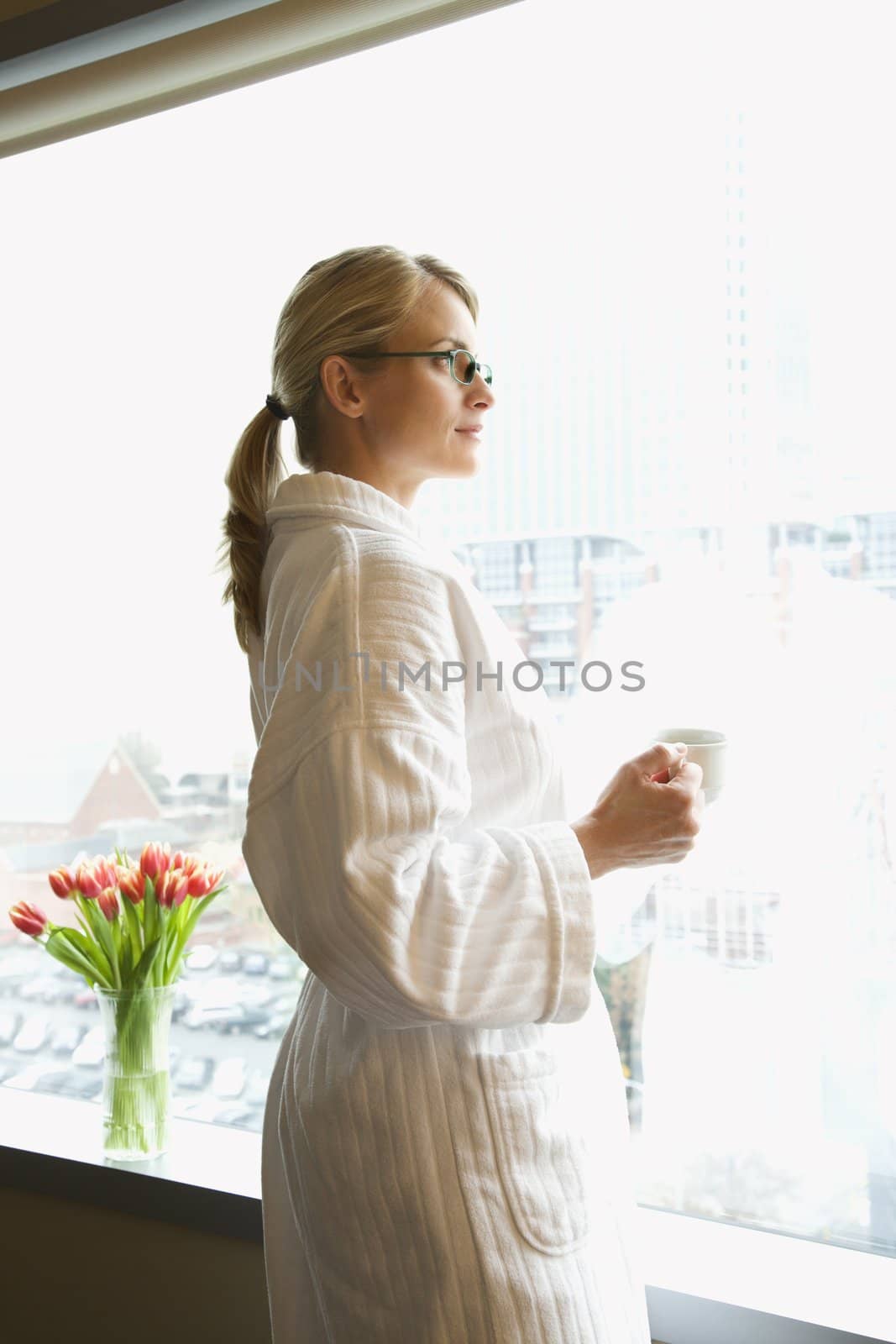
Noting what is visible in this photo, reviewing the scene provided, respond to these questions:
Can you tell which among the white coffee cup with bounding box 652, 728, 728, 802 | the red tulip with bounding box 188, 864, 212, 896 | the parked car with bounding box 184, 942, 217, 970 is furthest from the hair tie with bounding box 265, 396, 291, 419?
the parked car with bounding box 184, 942, 217, 970

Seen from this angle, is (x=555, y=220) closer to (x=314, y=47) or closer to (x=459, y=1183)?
(x=314, y=47)

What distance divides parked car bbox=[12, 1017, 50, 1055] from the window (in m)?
0.34

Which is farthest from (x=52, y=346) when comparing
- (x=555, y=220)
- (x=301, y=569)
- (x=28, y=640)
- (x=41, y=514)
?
(x=301, y=569)

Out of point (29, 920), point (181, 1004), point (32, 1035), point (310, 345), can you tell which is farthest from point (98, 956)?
point (310, 345)

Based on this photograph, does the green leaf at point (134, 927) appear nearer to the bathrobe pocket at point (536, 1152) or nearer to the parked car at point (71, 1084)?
the parked car at point (71, 1084)

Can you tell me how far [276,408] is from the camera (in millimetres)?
1246

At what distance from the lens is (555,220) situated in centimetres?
157

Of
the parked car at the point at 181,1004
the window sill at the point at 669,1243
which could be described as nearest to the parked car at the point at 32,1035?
the window sill at the point at 669,1243

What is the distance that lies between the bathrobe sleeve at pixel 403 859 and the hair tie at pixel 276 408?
331 millimetres

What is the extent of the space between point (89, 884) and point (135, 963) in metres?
0.15

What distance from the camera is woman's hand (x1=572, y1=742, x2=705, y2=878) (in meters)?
1.01

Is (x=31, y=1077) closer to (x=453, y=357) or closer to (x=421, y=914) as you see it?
(x=421, y=914)

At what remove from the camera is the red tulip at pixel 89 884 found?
174 centimetres

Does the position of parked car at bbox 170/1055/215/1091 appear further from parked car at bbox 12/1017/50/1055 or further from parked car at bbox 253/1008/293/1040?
parked car at bbox 12/1017/50/1055
